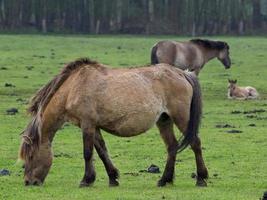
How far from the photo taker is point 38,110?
441 inches

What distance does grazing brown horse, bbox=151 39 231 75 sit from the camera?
25812mm

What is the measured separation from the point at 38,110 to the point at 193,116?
2159 mm

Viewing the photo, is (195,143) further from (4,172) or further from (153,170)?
(4,172)

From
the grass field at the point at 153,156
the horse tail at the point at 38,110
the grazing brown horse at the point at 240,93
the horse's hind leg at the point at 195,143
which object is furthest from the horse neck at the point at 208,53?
the horse tail at the point at 38,110

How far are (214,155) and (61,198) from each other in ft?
16.7

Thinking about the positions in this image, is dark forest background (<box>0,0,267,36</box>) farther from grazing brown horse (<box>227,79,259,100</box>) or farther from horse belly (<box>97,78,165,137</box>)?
horse belly (<box>97,78,165,137</box>)

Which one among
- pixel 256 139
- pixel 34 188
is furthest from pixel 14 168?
pixel 256 139

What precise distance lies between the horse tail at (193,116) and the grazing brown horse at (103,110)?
0.01 meters

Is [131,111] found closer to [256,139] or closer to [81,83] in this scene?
[81,83]

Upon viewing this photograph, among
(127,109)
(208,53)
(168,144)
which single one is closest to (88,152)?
(127,109)

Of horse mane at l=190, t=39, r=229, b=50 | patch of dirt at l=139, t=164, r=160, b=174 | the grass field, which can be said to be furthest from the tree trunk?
patch of dirt at l=139, t=164, r=160, b=174

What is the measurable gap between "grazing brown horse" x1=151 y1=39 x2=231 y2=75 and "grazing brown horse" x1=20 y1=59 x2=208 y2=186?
14081 mm

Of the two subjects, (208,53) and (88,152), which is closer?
(88,152)

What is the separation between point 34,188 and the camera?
10.8 meters
